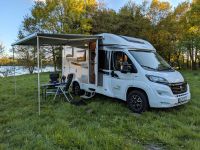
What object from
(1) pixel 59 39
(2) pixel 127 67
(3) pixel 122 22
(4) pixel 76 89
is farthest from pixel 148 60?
(3) pixel 122 22

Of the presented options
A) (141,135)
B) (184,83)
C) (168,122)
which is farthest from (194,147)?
(184,83)

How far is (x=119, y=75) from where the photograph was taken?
24.3 feet

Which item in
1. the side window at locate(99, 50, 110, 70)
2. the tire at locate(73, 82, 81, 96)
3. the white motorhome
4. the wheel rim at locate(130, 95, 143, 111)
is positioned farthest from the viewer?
the tire at locate(73, 82, 81, 96)

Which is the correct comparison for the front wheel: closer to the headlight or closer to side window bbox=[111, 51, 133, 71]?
side window bbox=[111, 51, 133, 71]

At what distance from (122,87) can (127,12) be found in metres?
21.6

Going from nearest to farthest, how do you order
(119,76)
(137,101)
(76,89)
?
(137,101)
(119,76)
(76,89)

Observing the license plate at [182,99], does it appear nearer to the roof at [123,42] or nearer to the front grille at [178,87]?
the front grille at [178,87]

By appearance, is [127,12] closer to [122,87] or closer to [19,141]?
[122,87]

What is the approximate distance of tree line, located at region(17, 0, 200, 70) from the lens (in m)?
25.2

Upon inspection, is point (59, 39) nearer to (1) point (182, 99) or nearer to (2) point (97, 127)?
(2) point (97, 127)

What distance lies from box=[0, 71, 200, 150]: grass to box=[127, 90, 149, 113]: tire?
23 cm

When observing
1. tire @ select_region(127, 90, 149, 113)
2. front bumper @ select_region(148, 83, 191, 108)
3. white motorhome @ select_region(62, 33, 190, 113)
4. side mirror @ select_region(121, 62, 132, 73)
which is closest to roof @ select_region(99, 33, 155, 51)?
white motorhome @ select_region(62, 33, 190, 113)

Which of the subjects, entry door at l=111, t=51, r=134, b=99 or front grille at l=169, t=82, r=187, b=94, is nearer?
front grille at l=169, t=82, r=187, b=94

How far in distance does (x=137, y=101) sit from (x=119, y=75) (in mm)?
1100
